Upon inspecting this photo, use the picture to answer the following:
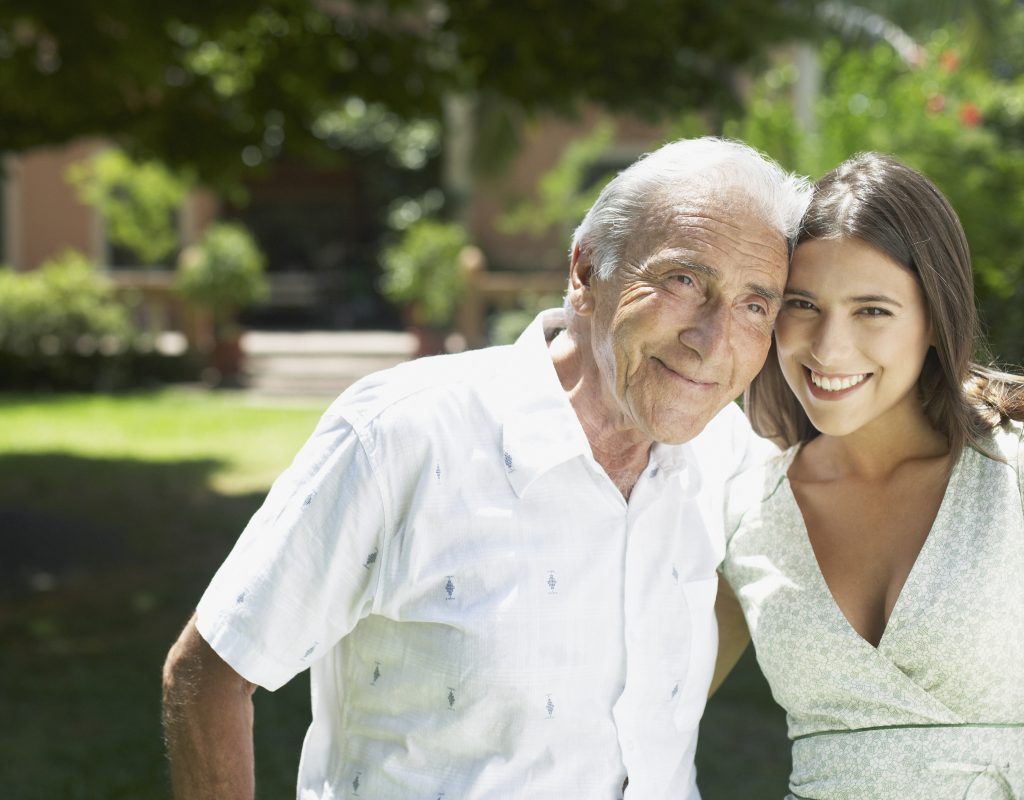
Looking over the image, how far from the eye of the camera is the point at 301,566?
2.01 m

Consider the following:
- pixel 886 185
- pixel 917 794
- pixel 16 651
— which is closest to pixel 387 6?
pixel 16 651

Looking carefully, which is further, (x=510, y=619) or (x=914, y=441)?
(x=914, y=441)

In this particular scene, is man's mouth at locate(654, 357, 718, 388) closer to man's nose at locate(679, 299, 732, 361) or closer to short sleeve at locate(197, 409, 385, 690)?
man's nose at locate(679, 299, 732, 361)

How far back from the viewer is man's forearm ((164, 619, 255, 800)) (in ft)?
6.74

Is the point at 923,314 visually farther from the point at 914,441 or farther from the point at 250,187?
the point at 250,187

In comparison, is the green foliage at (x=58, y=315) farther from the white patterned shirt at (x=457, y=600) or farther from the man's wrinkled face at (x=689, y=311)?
the man's wrinkled face at (x=689, y=311)

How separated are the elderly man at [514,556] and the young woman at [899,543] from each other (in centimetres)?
15

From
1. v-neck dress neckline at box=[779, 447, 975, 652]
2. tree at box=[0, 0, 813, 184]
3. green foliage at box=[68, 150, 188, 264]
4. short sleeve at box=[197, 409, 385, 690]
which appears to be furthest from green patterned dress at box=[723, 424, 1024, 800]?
green foliage at box=[68, 150, 188, 264]

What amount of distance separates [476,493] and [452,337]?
46.6 feet

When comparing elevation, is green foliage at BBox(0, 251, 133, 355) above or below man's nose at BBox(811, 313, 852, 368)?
below

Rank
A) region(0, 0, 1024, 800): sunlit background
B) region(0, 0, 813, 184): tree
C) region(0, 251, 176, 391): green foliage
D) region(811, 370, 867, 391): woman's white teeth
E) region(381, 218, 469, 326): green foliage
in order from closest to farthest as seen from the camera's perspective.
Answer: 1. region(811, 370, 867, 391): woman's white teeth
2. region(0, 0, 1024, 800): sunlit background
3. region(0, 0, 813, 184): tree
4. region(381, 218, 469, 326): green foliage
5. region(0, 251, 176, 391): green foliage

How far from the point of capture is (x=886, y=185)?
7.25 ft

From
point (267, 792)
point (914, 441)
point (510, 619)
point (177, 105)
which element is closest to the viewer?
point (510, 619)

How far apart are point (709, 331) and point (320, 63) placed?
17.8ft
